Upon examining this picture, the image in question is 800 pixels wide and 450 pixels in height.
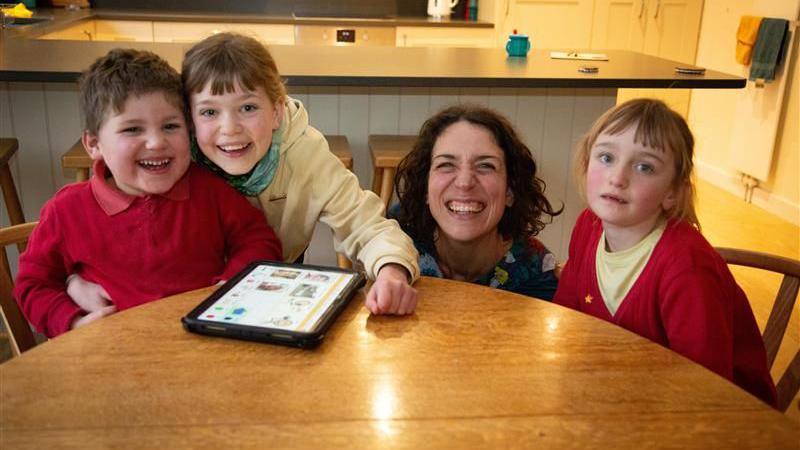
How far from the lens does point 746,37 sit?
421 cm

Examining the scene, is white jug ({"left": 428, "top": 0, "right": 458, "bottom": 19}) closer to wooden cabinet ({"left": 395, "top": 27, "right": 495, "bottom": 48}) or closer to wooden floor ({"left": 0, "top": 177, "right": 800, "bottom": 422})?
wooden cabinet ({"left": 395, "top": 27, "right": 495, "bottom": 48})

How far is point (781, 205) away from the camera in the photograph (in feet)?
13.8

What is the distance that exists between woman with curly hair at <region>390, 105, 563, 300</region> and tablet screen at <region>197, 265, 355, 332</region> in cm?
44

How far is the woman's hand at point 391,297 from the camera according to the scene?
3.72 feet

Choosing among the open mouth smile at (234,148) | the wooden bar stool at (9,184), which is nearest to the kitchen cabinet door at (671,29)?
the wooden bar stool at (9,184)

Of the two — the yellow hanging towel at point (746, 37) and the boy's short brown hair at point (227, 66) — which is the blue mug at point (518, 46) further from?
the boy's short brown hair at point (227, 66)

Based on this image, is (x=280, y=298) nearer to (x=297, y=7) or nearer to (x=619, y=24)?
(x=297, y=7)

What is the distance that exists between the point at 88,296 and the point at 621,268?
1.05 m

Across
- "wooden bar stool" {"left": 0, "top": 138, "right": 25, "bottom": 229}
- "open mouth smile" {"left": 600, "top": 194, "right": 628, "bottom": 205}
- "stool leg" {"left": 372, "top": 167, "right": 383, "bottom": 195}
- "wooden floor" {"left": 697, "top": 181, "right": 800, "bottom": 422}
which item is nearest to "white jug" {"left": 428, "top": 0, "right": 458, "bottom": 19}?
"wooden floor" {"left": 697, "top": 181, "right": 800, "bottom": 422}

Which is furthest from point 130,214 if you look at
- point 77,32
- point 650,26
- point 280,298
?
point 650,26

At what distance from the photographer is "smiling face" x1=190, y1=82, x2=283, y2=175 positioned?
4.58 ft

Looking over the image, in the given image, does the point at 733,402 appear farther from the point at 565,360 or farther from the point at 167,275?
the point at 167,275

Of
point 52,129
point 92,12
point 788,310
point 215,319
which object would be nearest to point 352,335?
point 215,319

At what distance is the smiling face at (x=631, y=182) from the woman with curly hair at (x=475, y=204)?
0.32 metres
